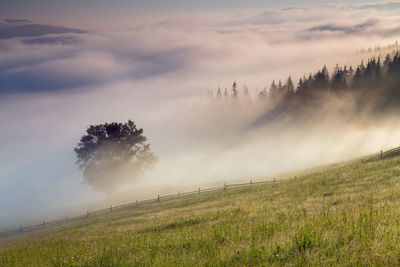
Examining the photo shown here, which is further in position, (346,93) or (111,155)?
(346,93)

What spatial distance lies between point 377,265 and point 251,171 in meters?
78.3

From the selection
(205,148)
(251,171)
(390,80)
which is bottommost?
(251,171)

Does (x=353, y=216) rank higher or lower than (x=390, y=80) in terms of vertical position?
lower

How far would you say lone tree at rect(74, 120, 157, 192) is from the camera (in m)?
51.7

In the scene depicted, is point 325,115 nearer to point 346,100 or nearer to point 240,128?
point 346,100

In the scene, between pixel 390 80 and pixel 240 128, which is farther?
pixel 240 128

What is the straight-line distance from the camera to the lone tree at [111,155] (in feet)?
170

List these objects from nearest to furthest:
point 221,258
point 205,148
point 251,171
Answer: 1. point 221,258
2. point 251,171
3. point 205,148

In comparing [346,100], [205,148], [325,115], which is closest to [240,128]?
[205,148]

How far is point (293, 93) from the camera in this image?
363ft

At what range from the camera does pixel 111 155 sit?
5344cm

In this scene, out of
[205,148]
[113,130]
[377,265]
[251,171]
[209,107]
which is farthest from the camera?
[209,107]

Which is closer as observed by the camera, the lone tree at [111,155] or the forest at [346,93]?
the lone tree at [111,155]

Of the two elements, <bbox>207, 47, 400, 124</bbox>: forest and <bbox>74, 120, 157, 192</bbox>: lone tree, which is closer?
<bbox>74, 120, 157, 192</bbox>: lone tree
